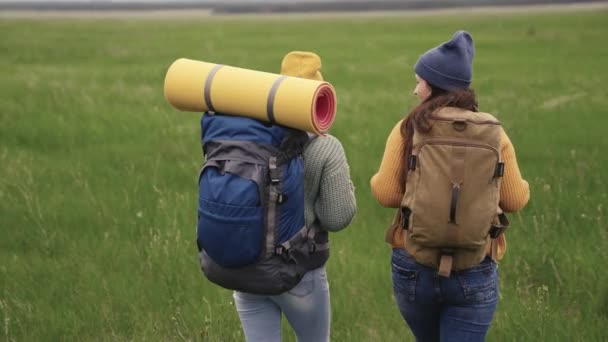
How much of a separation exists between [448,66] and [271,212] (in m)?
0.90

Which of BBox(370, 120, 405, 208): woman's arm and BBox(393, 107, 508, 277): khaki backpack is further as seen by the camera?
BBox(370, 120, 405, 208): woman's arm

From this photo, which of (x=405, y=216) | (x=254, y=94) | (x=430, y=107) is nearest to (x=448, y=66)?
(x=430, y=107)

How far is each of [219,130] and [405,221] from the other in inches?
32.2

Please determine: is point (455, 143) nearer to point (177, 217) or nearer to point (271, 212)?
point (271, 212)

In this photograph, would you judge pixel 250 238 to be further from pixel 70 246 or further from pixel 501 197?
pixel 70 246

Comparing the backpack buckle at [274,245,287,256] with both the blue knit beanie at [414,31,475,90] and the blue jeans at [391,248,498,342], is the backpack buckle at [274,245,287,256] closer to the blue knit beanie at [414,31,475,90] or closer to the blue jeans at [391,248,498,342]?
the blue jeans at [391,248,498,342]

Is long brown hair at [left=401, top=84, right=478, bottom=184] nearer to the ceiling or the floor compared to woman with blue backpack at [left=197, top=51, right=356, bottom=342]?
nearer to the ceiling

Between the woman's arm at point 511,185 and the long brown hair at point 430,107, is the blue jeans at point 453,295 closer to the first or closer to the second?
the woman's arm at point 511,185

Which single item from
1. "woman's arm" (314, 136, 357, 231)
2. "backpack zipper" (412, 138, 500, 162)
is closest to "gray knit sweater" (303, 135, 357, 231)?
"woman's arm" (314, 136, 357, 231)

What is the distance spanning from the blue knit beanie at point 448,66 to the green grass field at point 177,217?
68.6 inches

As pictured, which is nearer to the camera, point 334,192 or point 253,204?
point 253,204

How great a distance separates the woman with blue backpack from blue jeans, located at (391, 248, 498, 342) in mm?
327

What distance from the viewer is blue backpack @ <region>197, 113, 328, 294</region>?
284 cm

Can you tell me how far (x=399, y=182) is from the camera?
311 cm
